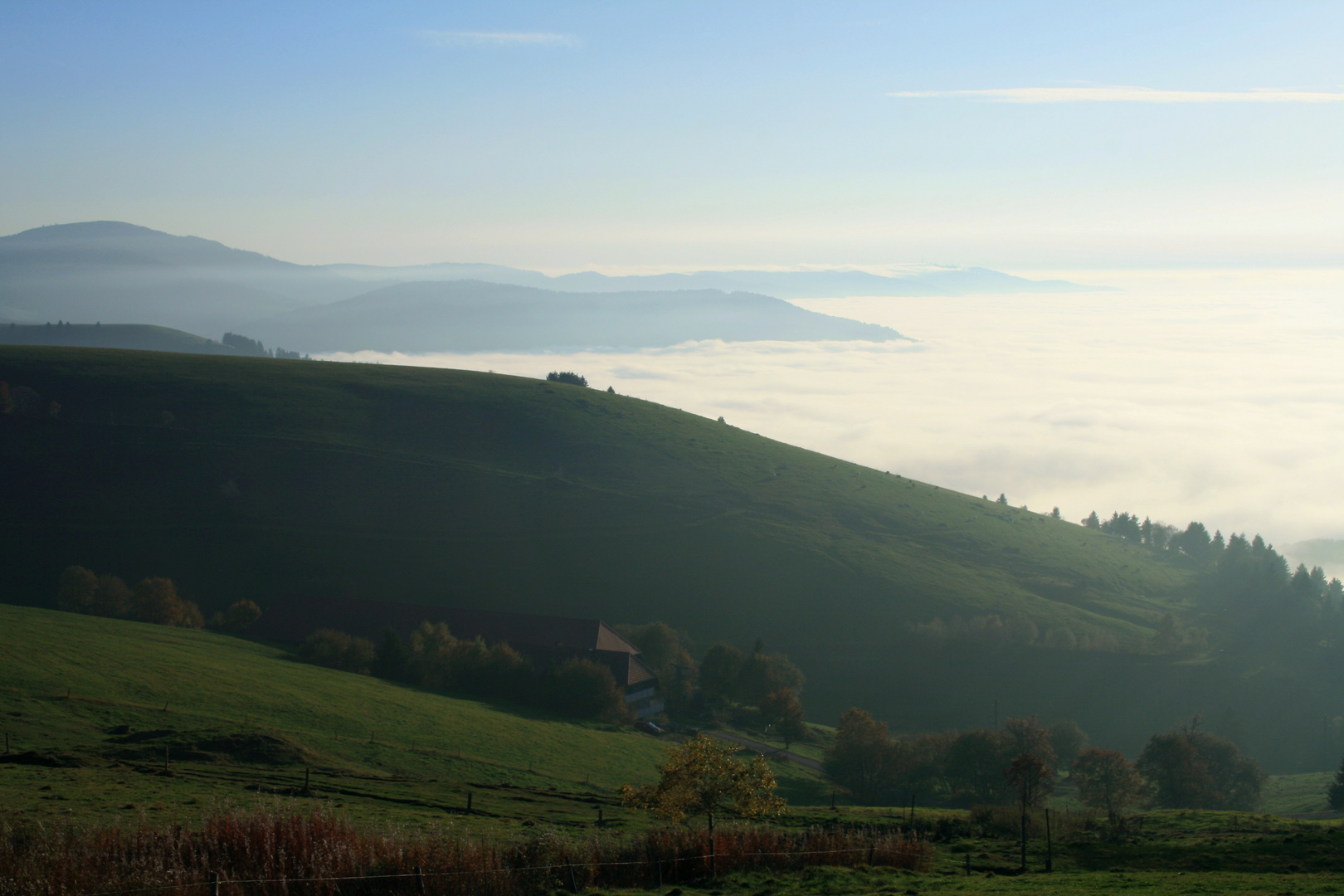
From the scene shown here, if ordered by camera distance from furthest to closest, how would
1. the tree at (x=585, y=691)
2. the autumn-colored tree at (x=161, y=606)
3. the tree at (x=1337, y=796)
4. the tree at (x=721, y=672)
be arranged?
the tree at (x=721, y=672) < the autumn-colored tree at (x=161, y=606) < the tree at (x=585, y=691) < the tree at (x=1337, y=796)

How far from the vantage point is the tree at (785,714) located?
7262 centimetres

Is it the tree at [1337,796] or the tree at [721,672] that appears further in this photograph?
the tree at [721,672]

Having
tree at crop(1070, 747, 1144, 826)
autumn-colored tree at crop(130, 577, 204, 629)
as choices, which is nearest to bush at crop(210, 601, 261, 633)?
autumn-colored tree at crop(130, 577, 204, 629)

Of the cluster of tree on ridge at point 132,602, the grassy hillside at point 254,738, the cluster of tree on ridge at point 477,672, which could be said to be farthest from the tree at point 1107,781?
the cluster of tree on ridge at point 132,602

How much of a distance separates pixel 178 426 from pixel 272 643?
55917 millimetres

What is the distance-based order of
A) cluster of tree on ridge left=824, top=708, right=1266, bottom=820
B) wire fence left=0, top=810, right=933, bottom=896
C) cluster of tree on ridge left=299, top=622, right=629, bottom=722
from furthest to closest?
cluster of tree on ridge left=299, top=622, right=629, bottom=722 → cluster of tree on ridge left=824, top=708, right=1266, bottom=820 → wire fence left=0, top=810, right=933, bottom=896

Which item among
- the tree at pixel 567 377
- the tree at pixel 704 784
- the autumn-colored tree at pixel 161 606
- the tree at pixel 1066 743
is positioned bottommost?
the tree at pixel 1066 743

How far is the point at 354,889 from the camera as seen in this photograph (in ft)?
59.4

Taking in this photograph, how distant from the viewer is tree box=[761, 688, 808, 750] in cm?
7262

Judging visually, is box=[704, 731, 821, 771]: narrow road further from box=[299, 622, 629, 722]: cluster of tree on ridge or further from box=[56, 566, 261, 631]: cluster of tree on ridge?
box=[56, 566, 261, 631]: cluster of tree on ridge

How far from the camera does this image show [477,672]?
7219 centimetres

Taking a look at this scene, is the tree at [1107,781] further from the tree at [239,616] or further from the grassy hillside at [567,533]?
the tree at [239,616]

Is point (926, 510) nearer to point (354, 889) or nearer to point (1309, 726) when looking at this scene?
point (1309, 726)

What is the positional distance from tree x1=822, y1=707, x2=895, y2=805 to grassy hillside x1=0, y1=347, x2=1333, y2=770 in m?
22.0
